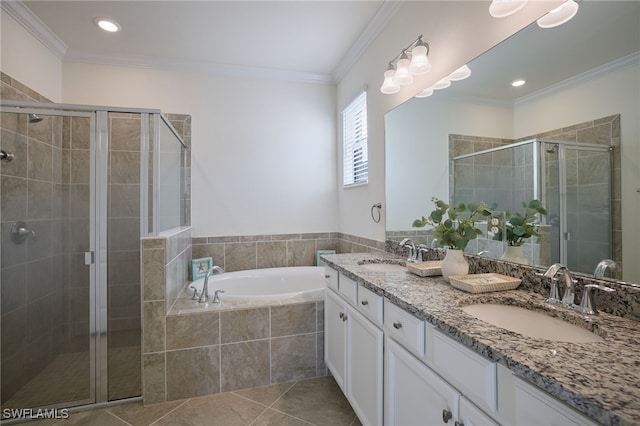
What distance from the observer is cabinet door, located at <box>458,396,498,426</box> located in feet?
2.41

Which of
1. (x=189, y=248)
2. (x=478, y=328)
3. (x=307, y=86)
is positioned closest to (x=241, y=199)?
(x=189, y=248)

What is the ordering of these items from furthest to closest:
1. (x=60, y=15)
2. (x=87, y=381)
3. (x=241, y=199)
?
(x=241, y=199) → (x=60, y=15) → (x=87, y=381)

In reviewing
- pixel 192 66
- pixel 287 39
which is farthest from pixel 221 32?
pixel 192 66

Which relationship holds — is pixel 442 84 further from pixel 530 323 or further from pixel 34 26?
pixel 34 26

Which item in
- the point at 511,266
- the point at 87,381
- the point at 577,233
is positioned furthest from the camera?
the point at 87,381

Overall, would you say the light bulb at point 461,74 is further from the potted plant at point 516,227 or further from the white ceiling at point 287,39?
the potted plant at point 516,227

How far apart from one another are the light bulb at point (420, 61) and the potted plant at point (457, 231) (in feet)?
2.56

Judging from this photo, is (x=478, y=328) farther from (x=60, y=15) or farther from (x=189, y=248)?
(x=60, y=15)

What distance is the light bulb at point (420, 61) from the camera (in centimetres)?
165

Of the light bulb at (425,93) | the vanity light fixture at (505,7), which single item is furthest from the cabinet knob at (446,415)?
the light bulb at (425,93)

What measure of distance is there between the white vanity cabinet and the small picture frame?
135cm

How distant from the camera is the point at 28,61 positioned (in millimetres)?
2207

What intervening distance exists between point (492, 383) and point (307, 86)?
310 centimetres

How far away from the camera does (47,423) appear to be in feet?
5.44
